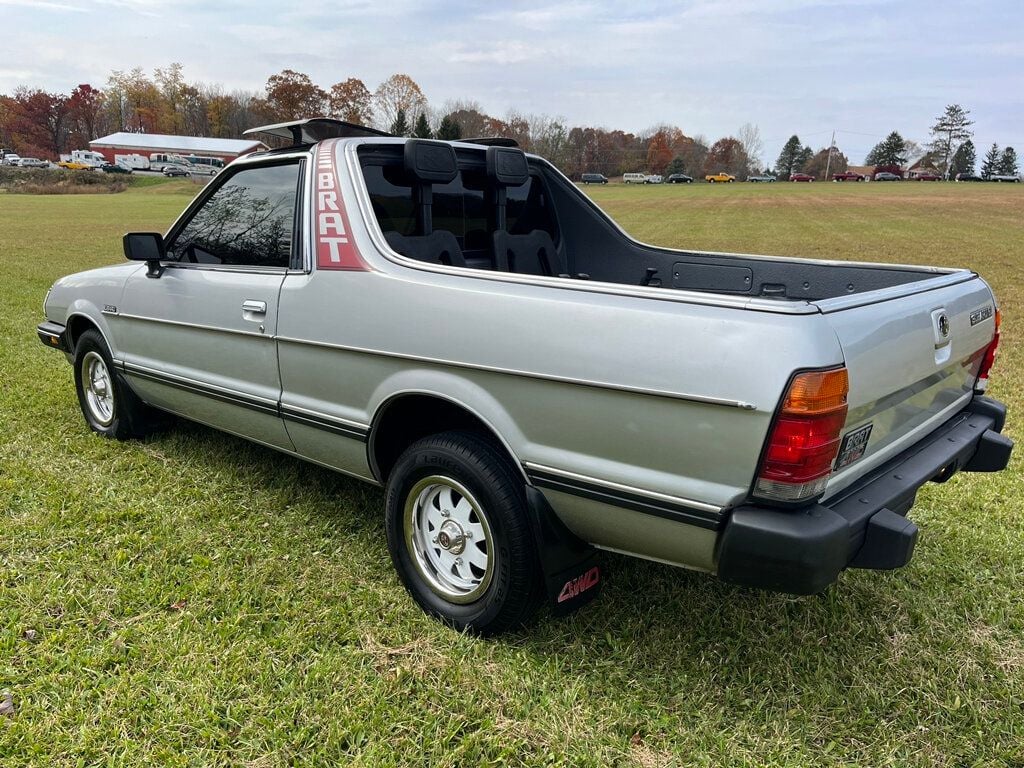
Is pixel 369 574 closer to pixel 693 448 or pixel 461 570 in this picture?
pixel 461 570

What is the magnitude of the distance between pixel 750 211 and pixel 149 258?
34.7 metres

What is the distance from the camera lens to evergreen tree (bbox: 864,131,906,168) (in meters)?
108

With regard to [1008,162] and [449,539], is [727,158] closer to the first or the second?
[1008,162]

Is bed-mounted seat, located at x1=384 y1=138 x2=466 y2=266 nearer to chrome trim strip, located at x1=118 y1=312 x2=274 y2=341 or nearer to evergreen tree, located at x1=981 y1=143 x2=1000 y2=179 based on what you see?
chrome trim strip, located at x1=118 y1=312 x2=274 y2=341

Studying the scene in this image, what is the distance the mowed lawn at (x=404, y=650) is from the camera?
2330mm

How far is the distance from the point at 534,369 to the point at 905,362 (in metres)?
1.17

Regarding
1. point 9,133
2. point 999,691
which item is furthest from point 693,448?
point 9,133

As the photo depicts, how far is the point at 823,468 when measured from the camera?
6.86 ft

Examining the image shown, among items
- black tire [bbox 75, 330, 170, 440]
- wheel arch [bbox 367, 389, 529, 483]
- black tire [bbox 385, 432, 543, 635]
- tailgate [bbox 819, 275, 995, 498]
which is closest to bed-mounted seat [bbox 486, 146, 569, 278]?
wheel arch [bbox 367, 389, 529, 483]

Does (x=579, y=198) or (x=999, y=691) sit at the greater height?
(x=579, y=198)

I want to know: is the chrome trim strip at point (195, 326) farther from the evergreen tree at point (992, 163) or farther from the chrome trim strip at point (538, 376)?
the evergreen tree at point (992, 163)

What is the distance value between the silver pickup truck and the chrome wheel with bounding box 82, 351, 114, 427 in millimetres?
348

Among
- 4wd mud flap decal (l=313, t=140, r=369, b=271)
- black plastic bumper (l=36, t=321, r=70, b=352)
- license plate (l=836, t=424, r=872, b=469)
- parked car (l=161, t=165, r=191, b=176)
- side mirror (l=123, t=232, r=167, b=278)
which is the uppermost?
parked car (l=161, t=165, r=191, b=176)

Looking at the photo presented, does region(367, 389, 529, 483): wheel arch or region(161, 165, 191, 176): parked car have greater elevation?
region(161, 165, 191, 176): parked car
